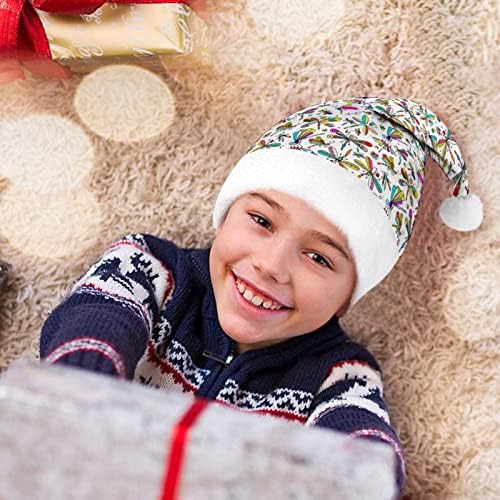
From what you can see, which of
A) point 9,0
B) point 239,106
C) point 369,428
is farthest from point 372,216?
point 9,0

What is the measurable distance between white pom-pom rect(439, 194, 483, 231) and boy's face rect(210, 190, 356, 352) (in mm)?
234

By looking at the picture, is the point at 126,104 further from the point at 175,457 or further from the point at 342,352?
the point at 175,457

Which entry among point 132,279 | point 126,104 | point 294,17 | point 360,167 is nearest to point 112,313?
point 132,279

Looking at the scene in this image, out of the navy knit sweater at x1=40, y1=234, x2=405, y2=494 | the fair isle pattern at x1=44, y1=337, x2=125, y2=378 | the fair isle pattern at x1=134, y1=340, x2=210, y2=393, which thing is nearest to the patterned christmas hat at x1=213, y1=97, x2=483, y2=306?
the navy knit sweater at x1=40, y1=234, x2=405, y2=494

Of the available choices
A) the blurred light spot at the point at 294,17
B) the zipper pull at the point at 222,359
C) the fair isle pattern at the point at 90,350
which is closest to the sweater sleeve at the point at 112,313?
the fair isle pattern at the point at 90,350

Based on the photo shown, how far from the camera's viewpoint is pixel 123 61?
1.23 m

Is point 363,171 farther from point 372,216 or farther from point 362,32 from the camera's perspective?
point 362,32

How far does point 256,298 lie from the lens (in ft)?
3.27

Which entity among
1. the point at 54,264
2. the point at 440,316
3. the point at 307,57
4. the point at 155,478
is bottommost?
the point at 54,264

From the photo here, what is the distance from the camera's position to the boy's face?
97 cm

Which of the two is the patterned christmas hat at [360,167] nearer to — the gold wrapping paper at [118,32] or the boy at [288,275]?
the boy at [288,275]

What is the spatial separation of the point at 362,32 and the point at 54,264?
65 cm

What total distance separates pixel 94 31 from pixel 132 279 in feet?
1.34

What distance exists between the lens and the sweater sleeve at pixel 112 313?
0.79m
